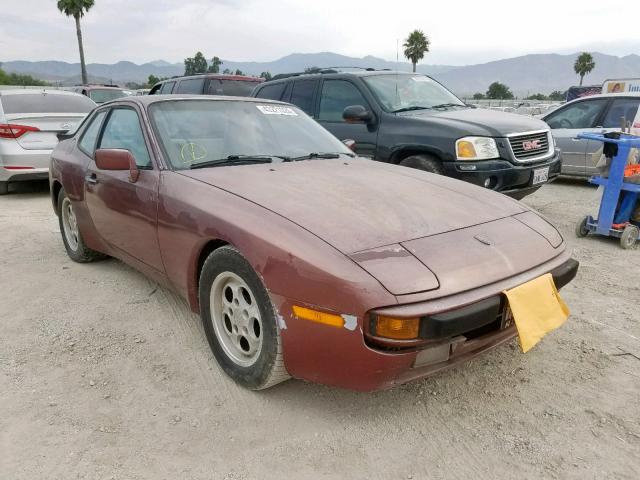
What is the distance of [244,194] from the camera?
2.54 m

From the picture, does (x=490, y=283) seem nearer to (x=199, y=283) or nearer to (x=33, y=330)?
(x=199, y=283)

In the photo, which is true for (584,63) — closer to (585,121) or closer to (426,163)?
(585,121)

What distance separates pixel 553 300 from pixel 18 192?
7925 mm

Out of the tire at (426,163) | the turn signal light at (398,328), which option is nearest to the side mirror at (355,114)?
the tire at (426,163)

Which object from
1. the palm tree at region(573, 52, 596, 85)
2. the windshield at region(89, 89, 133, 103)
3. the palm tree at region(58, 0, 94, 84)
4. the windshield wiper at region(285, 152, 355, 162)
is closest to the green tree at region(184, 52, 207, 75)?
the palm tree at region(58, 0, 94, 84)

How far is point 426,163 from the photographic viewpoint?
523 centimetres

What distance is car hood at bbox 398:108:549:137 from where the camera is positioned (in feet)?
16.7

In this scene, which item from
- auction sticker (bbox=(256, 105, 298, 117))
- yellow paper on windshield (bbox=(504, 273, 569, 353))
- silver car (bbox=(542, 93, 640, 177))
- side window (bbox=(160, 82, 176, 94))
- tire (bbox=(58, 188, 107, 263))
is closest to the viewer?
yellow paper on windshield (bbox=(504, 273, 569, 353))

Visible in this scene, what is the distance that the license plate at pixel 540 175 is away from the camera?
17.3 feet

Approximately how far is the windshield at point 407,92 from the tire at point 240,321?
3.77 metres

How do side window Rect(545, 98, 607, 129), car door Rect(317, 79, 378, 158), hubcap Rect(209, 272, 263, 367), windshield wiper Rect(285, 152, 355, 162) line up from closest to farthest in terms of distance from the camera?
1. hubcap Rect(209, 272, 263, 367)
2. windshield wiper Rect(285, 152, 355, 162)
3. car door Rect(317, 79, 378, 158)
4. side window Rect(545, 98, 607, 129)

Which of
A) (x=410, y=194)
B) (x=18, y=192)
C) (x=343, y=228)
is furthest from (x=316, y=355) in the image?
(x=18, y=192)

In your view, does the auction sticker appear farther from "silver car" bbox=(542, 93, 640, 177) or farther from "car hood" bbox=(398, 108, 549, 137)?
"silver car" bbox=(542, 93, 640, 177)

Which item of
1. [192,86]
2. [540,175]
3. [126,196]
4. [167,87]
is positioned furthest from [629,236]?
[167,87]
